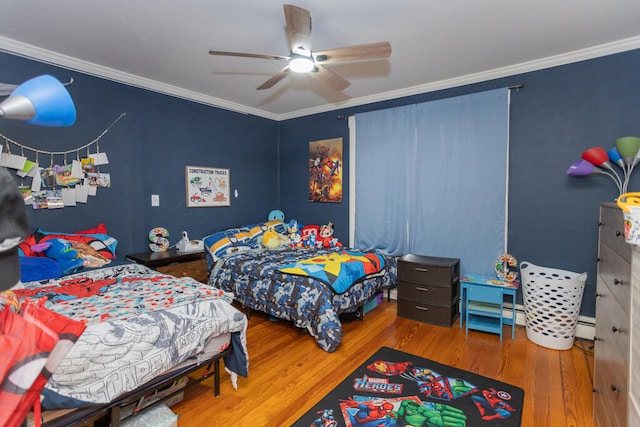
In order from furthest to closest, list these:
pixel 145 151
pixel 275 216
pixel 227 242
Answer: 1. pixel 275 216
2. pixel 227 242
3. pixel 145 151

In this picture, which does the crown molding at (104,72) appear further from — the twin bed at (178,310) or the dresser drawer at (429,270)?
the dresser drawer at (429,270)

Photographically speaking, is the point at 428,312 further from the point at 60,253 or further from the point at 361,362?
the point at 60,253

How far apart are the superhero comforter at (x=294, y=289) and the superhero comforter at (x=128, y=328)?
767 mm

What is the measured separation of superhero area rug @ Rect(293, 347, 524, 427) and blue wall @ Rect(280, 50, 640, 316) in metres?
1.49

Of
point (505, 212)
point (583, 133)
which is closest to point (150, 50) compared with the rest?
point (505, 212)

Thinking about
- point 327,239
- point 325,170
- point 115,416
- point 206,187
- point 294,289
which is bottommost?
point 115,416

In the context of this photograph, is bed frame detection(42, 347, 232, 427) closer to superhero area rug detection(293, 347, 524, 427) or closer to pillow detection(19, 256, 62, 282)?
superhero area rug detection(293, 347, 524, 427)

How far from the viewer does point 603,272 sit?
6.13 feet

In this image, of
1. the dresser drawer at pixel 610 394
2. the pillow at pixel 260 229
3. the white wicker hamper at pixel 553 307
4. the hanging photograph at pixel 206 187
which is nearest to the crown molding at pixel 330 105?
the hanging photograph at pixel 206 187

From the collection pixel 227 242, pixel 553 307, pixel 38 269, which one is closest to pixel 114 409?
pixel 38 269

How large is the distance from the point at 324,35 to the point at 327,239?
2458 millimetres

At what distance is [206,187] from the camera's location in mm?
Answer: 4105

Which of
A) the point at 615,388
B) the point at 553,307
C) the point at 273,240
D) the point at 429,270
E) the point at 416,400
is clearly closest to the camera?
the point at 615,388

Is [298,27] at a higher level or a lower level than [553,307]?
higher
